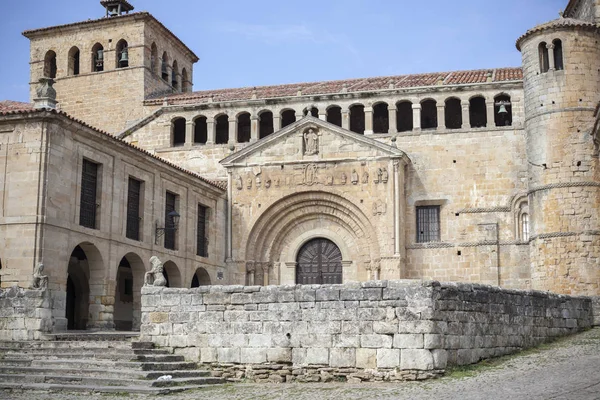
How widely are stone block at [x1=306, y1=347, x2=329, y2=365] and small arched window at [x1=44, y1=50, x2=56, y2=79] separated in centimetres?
2775

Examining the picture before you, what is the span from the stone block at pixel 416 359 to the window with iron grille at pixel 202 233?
17.1 metres

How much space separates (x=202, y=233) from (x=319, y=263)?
4616mm

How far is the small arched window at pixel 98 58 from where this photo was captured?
37938 millimetres

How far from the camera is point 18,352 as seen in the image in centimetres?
1686

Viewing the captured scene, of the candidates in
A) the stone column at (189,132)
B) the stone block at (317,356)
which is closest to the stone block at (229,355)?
the stone block at (317,356)

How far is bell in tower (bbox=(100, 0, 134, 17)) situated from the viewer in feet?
129

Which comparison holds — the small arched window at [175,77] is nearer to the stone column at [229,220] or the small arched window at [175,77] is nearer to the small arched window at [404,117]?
the stone column at [229,220]

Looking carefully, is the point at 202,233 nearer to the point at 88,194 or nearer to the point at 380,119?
the point at 88,194

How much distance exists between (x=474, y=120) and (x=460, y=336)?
62.9 feet

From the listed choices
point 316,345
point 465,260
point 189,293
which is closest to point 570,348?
point 316,345

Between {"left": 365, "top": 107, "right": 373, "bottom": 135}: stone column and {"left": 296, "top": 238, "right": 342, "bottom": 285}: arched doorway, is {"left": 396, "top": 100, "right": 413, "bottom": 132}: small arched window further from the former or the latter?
{"left": 296, "top": 238, "right": 342, "bottom": 285}: arched doorway

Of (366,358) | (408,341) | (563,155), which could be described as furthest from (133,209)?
(563,155)

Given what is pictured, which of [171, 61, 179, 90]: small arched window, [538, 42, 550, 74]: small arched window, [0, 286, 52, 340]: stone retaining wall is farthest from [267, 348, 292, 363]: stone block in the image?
[171, 61, 179, 90]: small arched window

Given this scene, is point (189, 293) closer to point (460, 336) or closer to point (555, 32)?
point (460, 336)
